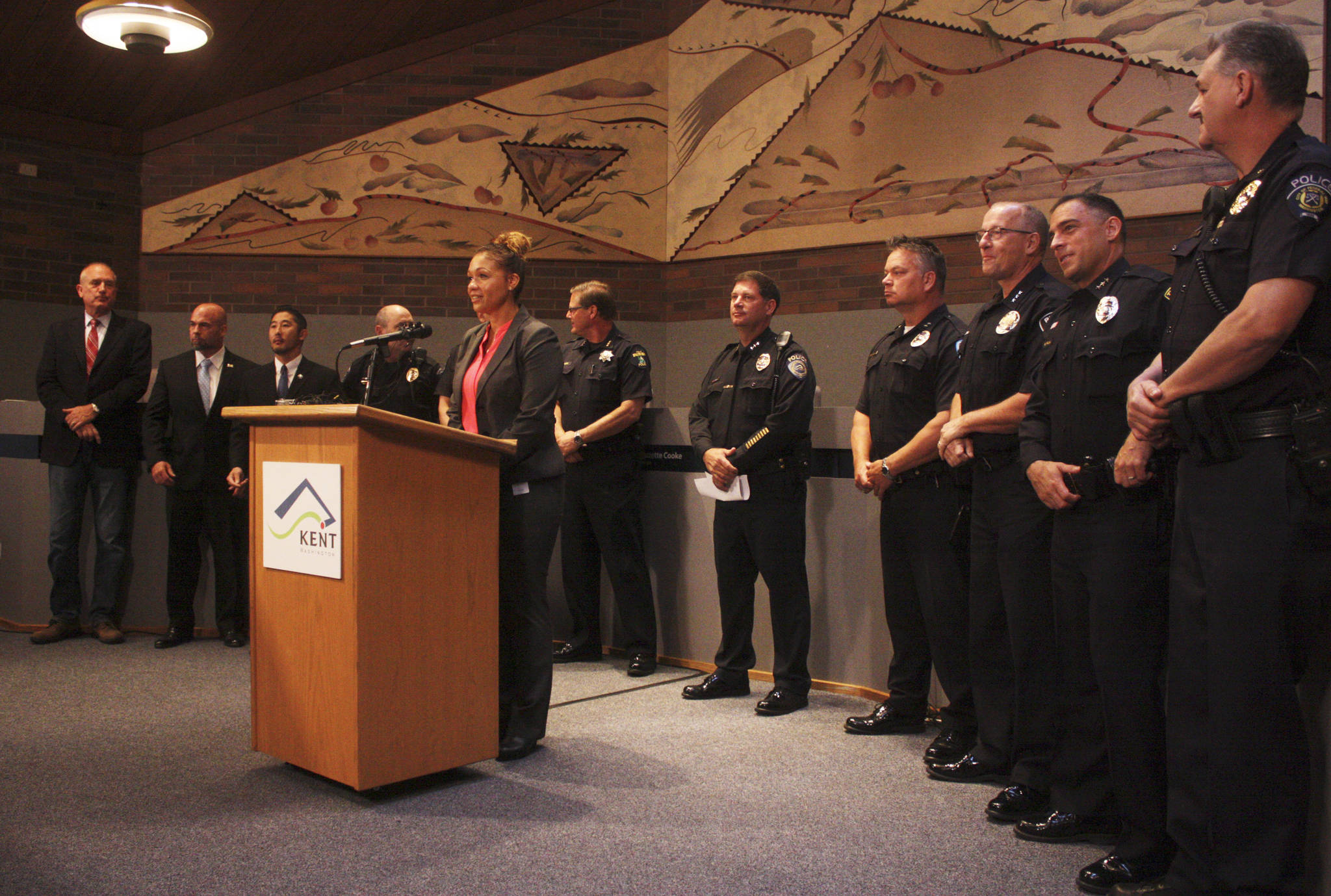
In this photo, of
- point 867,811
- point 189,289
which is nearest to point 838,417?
point 867,811

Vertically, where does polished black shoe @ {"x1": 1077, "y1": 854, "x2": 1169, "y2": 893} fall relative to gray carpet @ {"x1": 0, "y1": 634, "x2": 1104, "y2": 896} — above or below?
above

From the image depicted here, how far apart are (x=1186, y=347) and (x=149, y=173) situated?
7.38 metres

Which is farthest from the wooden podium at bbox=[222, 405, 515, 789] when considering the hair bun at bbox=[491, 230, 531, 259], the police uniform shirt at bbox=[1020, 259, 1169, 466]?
the police uniform shirt at bbox=[1020, 259, 1169, 466]

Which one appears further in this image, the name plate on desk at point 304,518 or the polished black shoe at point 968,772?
the polished black shoe at point 968,772

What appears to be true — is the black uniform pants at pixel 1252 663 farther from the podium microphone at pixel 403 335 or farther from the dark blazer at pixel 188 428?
the dark blazer at pixel 188 428

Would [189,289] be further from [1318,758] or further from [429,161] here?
[1318,758]

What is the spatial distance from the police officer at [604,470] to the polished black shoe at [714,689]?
19.0 inches

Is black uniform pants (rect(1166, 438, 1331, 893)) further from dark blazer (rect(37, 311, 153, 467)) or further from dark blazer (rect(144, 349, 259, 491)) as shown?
dark blazer (rect(37, 311, 153, 467))

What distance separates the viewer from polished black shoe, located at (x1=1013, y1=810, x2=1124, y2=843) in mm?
2420

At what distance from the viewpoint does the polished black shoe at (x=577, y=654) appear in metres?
4.59

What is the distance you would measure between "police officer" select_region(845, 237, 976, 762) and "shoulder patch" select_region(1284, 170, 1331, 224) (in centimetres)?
150

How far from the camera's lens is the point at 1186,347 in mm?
1979

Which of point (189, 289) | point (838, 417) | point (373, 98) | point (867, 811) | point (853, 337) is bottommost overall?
point (867, 811)

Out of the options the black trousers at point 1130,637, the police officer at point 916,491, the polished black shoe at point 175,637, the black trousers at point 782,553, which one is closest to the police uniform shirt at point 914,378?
the police officer at point 916,491
